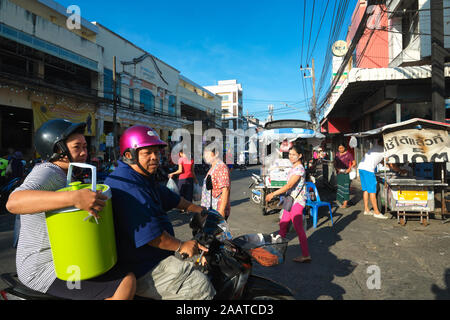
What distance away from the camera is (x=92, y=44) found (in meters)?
18.3

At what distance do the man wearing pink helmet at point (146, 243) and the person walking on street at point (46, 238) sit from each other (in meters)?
0.12

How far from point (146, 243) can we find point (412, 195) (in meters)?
6.32

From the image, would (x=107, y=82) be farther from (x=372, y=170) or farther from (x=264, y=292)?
(x=264, y=292)

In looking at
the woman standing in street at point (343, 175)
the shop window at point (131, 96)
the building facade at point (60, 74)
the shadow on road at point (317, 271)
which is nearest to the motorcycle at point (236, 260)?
the shadow on road at point (317, 271)

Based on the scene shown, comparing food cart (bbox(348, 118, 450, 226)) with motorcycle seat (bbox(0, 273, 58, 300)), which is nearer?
motorcycle seat (bbox(0, 273, 58, 300))

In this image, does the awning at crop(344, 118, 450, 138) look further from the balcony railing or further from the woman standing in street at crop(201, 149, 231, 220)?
the balcony railing

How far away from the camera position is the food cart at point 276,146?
290 inches

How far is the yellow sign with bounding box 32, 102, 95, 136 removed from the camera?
14430 mm

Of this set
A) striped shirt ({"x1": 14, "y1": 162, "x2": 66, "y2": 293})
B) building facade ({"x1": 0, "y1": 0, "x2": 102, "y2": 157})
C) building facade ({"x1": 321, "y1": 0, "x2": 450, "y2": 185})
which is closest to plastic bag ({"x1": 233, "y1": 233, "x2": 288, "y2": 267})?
striped shirt ({"x1": 14, "y1": 162, "x2": 66, "y2": 293})

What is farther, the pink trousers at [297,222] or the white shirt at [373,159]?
the white shirt at [373,159]

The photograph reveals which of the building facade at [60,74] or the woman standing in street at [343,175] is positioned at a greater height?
the building facade at [60,74]

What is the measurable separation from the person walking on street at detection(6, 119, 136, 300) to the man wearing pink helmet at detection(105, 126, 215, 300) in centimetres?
12

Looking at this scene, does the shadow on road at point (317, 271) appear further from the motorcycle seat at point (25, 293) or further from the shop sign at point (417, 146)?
the motorcycle seat at point (25, 293)

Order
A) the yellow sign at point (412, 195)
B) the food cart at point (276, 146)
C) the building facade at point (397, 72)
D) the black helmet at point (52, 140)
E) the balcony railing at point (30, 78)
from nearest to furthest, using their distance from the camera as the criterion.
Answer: the black helmet at point (52, 140)
the yellow sign at point (412, 195)
the food cart at point (276, 146)
the building facade at point (397, 72)
the balcony railing at point (30, 78)
